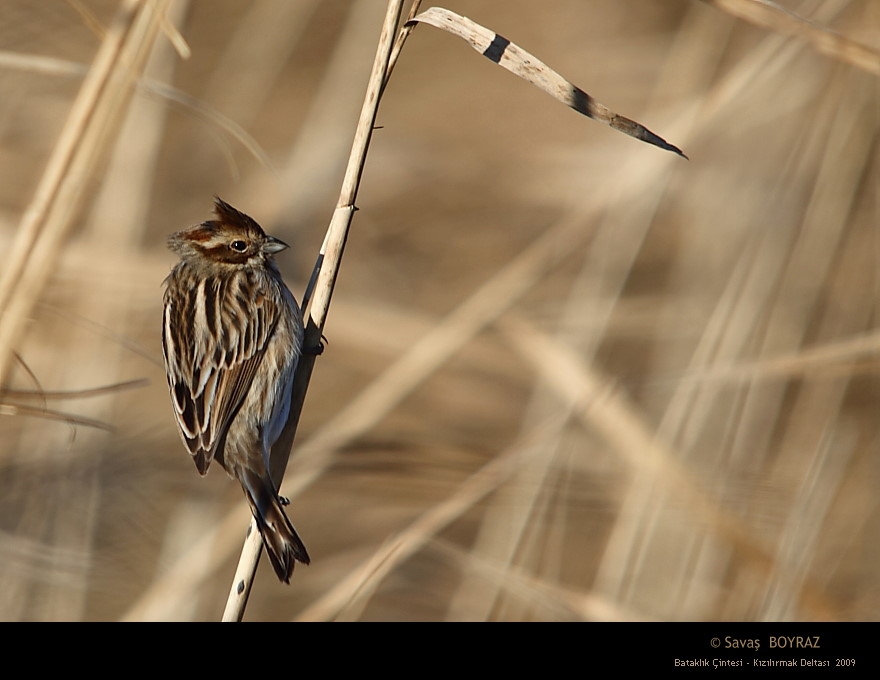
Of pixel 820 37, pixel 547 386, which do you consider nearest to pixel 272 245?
pixel 547 386

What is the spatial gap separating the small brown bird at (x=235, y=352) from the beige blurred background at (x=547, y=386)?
239 millimetres

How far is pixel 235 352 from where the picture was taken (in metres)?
2.71

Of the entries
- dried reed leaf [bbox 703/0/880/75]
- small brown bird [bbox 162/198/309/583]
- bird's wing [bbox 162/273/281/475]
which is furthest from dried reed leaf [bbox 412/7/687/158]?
bird's wing [bbox 162/273/281/475]

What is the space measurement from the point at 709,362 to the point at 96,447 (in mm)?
2028

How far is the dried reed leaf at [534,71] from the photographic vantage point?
167 centimetres

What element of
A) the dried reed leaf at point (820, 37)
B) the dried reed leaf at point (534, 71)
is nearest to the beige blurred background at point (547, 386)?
the dried reed leaf at point (820, 37)

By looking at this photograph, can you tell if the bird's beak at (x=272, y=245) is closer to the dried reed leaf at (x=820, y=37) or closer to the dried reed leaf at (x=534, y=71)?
the dried reed leaf at (x=534, y=71)

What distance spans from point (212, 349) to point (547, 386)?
4.13 feet

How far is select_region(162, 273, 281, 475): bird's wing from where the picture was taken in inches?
101

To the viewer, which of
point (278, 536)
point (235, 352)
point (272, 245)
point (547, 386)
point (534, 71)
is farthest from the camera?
point (547, 386)

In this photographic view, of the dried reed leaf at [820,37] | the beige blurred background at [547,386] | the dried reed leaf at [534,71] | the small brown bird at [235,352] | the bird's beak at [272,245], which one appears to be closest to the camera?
the dried reed leaf at [534,71]

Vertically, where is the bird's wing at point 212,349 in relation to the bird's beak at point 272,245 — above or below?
below

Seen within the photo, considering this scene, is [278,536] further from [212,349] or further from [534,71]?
[534,71]

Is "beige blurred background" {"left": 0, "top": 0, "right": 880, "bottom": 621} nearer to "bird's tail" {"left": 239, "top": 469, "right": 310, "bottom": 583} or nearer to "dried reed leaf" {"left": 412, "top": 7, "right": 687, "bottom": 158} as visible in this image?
"bird's tail" {"left": 239, "top": 469, "right": 310, "bottom": 583}
